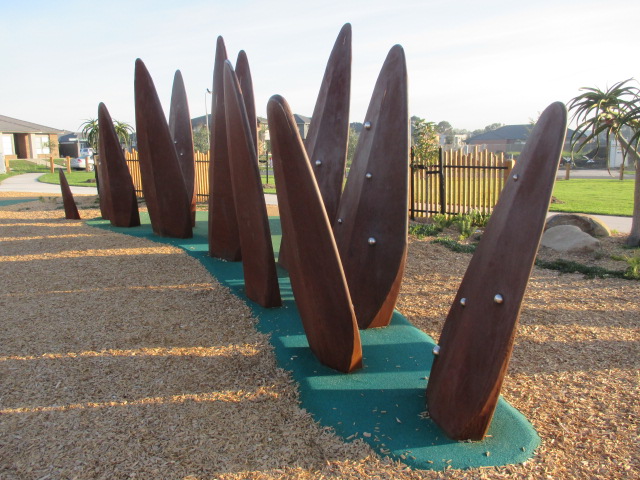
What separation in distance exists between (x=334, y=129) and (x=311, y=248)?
9.40 feet

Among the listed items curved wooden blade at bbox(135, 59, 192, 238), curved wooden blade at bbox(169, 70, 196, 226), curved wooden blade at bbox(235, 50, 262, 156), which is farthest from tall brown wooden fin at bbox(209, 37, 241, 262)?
curved wooden blade at bbox(169, 70, 196, 226)

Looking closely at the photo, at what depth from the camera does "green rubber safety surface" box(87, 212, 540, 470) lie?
3.27 metres

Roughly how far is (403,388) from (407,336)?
1.05m

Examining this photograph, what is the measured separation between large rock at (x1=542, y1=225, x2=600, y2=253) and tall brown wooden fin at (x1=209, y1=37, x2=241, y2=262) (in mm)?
5434

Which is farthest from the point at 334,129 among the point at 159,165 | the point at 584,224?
the point at 584,224

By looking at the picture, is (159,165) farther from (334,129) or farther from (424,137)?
(424,137)

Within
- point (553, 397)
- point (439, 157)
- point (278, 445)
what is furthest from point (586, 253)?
point (278, 445)

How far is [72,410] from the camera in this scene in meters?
3.82

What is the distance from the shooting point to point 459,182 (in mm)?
12875

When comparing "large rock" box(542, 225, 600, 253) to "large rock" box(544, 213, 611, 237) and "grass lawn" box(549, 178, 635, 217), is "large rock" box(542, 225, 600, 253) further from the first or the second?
"grass lawn" box(549, 178, 635, 217)

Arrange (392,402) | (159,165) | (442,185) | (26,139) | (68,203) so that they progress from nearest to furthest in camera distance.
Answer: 1. (392,402)
2. (159,165)
3. (68,203)
4. (442,185)
5. (26,139)

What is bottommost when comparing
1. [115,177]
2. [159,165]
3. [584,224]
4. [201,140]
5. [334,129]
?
[584,224]

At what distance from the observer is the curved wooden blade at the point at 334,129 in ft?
21.0

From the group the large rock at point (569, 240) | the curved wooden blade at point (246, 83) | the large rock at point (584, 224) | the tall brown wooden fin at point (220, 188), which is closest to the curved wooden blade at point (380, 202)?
the tall brown wooden fin at point (220, 188)
